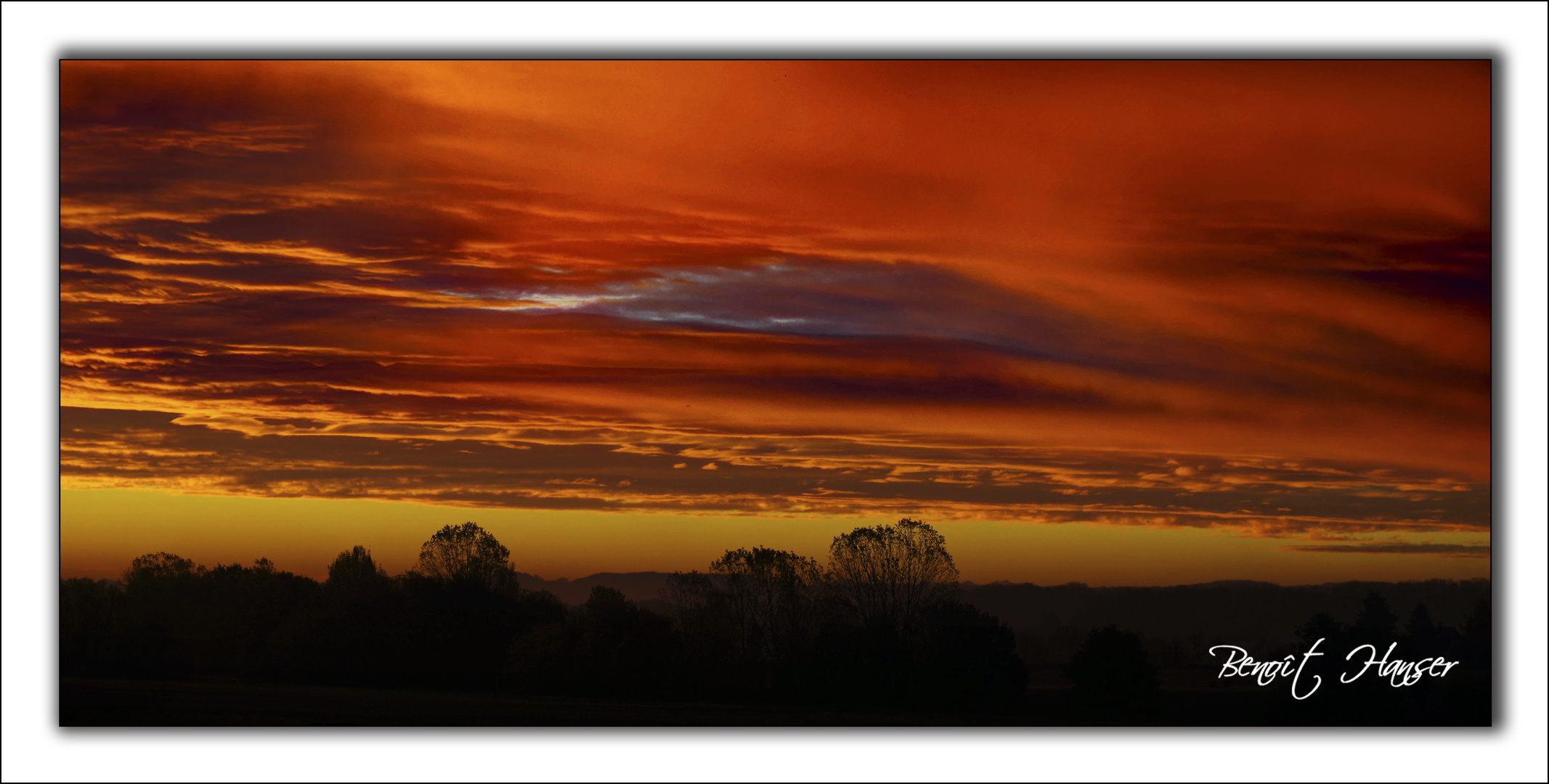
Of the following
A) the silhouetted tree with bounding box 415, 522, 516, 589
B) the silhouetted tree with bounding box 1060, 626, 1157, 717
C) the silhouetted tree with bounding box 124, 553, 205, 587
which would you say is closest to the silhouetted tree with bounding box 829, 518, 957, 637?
the silhouetted tree with bounding box 1060, 626, 1157, 717

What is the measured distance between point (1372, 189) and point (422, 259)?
648 cm

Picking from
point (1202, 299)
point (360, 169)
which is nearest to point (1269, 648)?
point (1202, 299)

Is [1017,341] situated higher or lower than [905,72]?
lower

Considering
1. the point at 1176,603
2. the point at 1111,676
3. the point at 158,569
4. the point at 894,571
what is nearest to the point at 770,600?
the point at 894,571

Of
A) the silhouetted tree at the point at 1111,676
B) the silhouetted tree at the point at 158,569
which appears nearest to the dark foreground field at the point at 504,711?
the silhouetted tree at the point at 1111,676

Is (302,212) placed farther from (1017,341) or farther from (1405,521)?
(1405,521)

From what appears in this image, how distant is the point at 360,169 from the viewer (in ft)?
27.3

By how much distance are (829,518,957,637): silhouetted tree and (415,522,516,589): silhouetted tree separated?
2.22 metres

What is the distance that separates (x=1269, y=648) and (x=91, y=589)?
25.7ft

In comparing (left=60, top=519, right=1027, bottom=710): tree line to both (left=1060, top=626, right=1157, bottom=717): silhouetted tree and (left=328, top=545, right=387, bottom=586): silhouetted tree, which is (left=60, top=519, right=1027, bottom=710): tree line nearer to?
(left=328, top=545, right=387, bottom=586): silhouetted tree

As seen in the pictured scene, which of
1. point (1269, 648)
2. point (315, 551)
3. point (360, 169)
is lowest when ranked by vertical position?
point (1269, 648)

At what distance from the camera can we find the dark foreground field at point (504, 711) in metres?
8.02

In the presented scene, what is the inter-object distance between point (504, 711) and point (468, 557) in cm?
105

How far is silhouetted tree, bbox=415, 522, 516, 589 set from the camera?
821 cm
